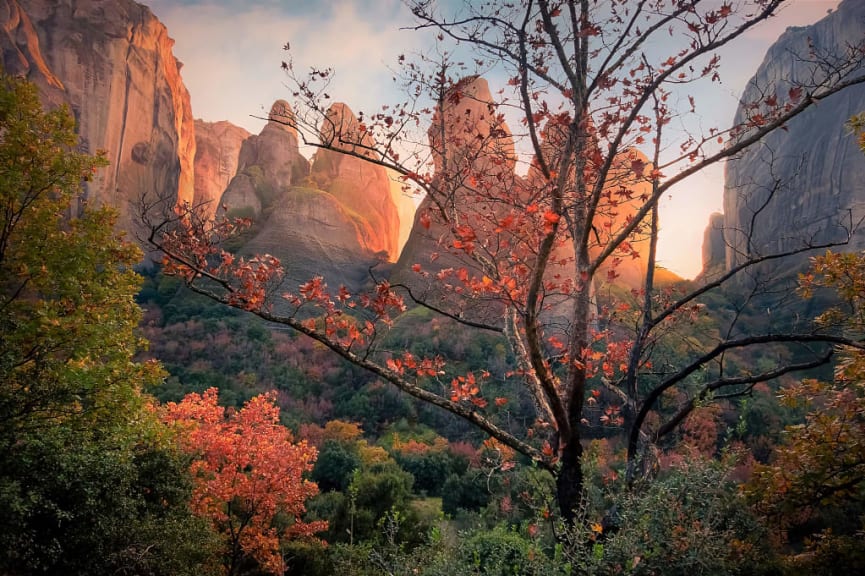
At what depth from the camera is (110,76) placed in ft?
144

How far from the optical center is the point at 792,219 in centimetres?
3903

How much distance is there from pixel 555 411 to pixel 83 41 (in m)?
57.5

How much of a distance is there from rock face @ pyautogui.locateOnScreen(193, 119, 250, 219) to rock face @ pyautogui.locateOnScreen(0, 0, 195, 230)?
24795 mm

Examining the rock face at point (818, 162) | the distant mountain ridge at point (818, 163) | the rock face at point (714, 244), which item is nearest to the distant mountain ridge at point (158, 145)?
the distant mountain ridge at point (818, 163)

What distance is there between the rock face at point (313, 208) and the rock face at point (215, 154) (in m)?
22.3

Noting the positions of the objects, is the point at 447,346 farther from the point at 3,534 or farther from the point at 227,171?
the point at 227,171

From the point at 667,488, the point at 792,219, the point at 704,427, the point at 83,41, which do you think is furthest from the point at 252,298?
the point at 83,41

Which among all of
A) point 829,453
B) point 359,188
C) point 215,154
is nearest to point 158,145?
point 359,188

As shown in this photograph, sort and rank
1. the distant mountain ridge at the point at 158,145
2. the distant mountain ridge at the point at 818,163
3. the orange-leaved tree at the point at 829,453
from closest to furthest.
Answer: the orange-leaved tree at the point at 829,453 → the distant mountain ridge at the point at 818,163 → the distant mountain ridge at the point at 158,145

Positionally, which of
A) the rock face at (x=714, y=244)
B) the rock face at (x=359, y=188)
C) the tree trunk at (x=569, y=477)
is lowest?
the tree trunk at (x=569, y=477)

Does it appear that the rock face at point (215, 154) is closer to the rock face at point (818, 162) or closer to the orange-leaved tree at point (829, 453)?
the rock face at point (818, 162)

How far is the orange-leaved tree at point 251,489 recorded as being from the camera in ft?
40.5

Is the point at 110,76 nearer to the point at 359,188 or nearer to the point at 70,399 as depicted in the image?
the point at 359,188

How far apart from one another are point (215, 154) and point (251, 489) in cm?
8132
